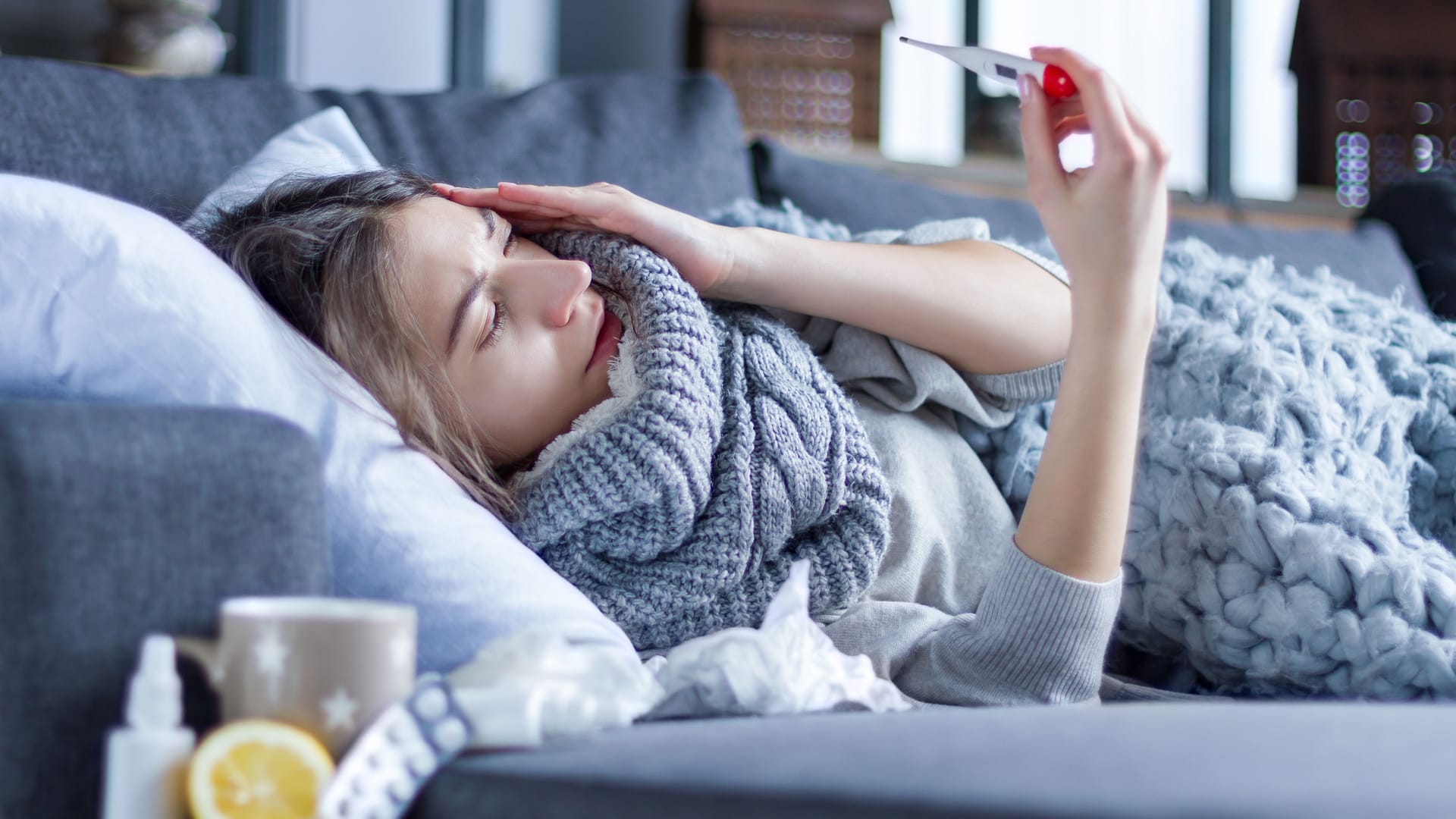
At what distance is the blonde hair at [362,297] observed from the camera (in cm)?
88

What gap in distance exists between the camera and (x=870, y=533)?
938mm

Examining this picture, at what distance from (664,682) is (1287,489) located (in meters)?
0.50

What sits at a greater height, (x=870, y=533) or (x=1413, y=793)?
(x=1413, y=793)

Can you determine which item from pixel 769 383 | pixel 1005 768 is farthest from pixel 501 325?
pixel 1005 768

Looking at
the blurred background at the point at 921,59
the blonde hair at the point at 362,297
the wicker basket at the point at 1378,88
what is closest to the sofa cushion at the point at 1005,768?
the blonde hair at the point at 362,297

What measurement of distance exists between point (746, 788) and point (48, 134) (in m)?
1.00

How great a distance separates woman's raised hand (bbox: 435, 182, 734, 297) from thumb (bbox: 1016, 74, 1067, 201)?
13.1 inches

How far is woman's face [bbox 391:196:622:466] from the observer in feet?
2.99

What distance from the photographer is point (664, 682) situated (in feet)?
2.21

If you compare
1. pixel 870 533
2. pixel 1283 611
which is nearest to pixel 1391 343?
pixel 1283 611

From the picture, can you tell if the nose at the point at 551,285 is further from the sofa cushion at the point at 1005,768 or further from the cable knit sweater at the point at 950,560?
the sofa cushion at the point at 1005,768

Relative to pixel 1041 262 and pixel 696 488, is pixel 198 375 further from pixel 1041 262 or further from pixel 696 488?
pixel 1041 262

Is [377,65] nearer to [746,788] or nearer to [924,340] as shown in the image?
[924,340]

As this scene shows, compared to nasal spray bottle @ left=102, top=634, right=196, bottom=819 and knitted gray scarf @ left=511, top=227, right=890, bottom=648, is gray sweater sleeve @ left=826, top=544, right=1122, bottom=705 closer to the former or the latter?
knitted gray scarf @ left=511, top=227, right=890, bottom=648
